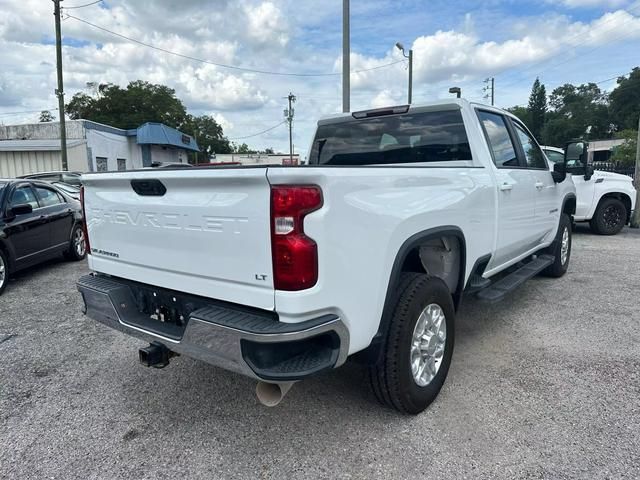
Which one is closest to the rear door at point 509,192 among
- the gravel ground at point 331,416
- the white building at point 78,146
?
the gravel ground at point 331,416

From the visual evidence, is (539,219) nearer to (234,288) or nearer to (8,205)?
(234,288)

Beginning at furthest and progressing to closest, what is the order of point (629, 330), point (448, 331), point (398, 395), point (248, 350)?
1. point (629, 330)
2. point (448, 331)
3. point (398, 395)
4. point (248, 350)

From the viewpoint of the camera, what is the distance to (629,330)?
4.33 m

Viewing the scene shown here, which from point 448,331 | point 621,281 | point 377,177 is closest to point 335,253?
point 377,177

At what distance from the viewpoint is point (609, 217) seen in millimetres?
9945

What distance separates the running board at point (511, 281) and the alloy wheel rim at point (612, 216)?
5.47 m

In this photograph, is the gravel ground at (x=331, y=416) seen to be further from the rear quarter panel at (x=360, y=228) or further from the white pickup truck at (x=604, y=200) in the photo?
the white pickup truck at (x=604, y=200)

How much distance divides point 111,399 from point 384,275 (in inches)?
85.4

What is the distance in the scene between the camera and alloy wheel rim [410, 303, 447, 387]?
9.43 feet

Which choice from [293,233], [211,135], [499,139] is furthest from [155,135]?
[211,135]

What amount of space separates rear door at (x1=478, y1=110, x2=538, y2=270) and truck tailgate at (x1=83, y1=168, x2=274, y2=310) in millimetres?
2438

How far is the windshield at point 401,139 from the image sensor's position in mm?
3875

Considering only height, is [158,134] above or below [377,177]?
above

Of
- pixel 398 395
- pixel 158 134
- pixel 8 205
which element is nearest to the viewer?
pixel 398 395
